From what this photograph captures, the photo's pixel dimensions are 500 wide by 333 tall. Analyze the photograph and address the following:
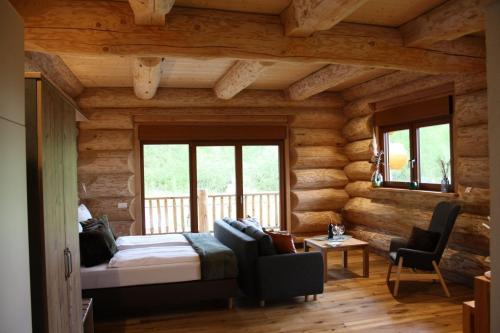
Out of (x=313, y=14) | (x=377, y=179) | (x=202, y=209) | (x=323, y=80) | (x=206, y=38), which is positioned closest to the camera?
(x=313, y=14)

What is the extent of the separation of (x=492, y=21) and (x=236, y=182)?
6.12 m

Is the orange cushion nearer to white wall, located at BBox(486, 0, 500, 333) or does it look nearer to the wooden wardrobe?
the wooden wardrobe

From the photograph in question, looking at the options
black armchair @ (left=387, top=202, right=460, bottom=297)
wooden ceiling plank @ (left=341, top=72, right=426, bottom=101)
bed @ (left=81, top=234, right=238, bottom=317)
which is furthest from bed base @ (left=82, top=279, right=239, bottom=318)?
wooden ceiling plank @ (left=341, top=72, right=426, bottom=101)

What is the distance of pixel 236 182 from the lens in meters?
7.39

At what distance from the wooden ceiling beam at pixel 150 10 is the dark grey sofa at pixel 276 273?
245 cm

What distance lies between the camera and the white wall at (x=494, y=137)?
141 cm

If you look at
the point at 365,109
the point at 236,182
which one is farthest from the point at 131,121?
the point at 365,109

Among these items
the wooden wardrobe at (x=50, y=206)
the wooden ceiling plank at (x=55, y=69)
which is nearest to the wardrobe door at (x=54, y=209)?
the wooden wardrobe at (x=50, y=206)

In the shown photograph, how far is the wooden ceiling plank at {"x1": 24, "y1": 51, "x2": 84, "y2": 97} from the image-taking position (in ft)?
13.4

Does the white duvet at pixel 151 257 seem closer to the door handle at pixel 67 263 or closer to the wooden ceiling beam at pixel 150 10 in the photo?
the door handle at pixel 67 263

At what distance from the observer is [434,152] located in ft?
19.1

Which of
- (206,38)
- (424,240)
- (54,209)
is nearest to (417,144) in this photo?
(424,240)

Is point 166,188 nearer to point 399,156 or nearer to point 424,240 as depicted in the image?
point 399,156

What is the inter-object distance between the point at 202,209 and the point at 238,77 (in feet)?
9.51
